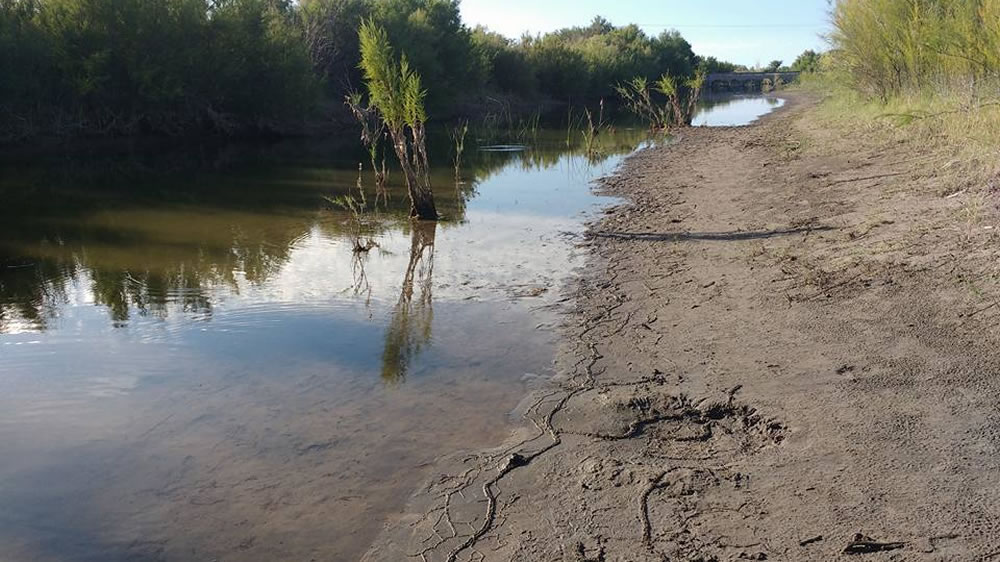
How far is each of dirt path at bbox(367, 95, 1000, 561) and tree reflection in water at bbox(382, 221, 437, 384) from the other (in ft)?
4.19

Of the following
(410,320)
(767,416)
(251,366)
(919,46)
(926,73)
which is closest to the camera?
(767,416)

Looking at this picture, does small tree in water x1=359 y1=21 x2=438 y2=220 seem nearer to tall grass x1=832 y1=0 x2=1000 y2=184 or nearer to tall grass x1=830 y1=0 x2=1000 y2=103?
tall grass x1=832 y1=0 x2=1000 y2=184

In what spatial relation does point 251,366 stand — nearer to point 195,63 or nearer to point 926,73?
point 926,73

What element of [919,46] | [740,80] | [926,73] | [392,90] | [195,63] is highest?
[740,80]

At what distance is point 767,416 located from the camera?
4.59m

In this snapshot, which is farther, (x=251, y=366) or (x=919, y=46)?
(x=919, y=46)

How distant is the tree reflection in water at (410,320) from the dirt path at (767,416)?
4.19ft

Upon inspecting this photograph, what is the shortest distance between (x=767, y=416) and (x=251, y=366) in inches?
152

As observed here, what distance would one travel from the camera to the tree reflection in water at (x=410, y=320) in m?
6.30

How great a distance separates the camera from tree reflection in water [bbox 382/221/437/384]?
630cm

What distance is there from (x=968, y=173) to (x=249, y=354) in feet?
26.1

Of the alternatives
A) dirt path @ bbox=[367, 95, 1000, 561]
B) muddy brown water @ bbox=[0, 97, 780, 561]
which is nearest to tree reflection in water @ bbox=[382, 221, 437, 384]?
muddy brown water @ bbox=[0, 97, 780, 561]

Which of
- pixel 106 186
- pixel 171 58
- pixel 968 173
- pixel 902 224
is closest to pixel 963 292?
pixel 902 224

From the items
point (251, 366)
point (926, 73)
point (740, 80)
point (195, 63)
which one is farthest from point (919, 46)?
point (740, 80)
